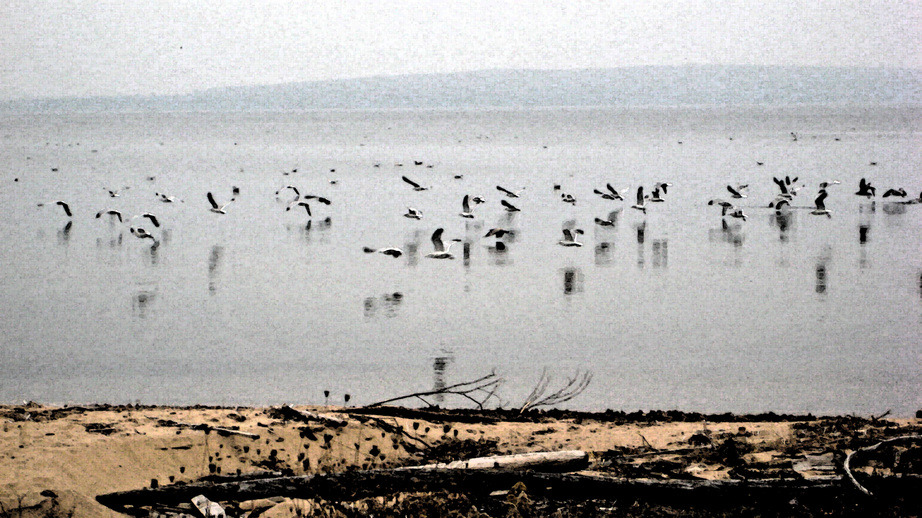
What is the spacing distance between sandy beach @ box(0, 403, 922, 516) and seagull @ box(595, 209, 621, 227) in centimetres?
2039

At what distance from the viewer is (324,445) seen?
835 centimetres

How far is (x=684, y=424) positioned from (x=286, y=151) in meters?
72.6

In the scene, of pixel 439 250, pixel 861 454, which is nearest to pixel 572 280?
pixel 439 250

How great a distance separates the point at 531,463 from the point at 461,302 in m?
11.7

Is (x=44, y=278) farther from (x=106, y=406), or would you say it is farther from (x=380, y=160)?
(x=380, y=160)

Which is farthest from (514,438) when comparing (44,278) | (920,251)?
(920,251)

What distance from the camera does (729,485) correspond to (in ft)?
22.1

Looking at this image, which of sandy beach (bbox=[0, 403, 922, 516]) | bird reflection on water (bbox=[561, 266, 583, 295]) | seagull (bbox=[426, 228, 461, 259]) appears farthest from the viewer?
seagull (bbox=[426, 228, 461, 259])

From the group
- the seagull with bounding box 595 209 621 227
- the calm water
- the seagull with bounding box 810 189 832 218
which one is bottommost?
the calm water

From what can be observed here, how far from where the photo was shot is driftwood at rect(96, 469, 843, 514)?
22.0 feet

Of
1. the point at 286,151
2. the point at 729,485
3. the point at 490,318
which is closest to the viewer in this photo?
the point at 729,485

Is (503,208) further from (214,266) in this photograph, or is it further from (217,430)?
(217,430)

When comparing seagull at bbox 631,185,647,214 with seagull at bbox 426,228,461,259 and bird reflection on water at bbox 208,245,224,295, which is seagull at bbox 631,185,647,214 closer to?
seagull at bbox 426,228,461,259

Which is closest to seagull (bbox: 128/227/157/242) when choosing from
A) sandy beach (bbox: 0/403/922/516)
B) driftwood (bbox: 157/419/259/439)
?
sandy beach (bbox: 0/403/922/516)
